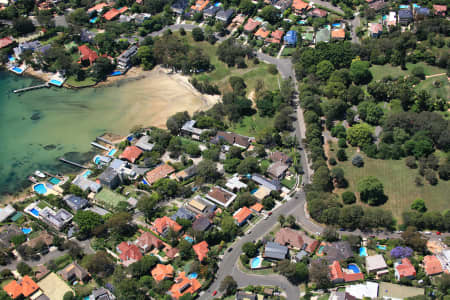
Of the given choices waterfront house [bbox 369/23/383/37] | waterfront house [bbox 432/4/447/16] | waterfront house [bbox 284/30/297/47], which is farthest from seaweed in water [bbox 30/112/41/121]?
waterfront house [bbox 432/4/447/16]

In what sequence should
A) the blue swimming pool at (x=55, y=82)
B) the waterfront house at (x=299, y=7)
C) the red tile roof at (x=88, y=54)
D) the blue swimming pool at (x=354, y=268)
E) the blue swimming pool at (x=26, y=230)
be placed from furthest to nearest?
1. the waterfront house at (x=299, y=7)
2. the red tile roof at (x=88, y=54)
3. the blue swimming pool at (x=55, y=82)
4. the blue swimming pool at (x=26, y=230)
5. the blue swimming pool at (x=354, y=268)

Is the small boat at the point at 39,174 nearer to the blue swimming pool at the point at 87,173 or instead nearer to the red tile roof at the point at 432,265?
the blue swimming pool at the point at 87,173

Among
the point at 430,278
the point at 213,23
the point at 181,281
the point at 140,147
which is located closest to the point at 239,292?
the point at 181,281

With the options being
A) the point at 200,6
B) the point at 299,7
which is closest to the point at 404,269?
the point at 299,7

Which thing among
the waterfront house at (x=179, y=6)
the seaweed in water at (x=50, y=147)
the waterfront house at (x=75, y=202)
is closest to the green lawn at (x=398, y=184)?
the waterfront house at (x=75, y=202)

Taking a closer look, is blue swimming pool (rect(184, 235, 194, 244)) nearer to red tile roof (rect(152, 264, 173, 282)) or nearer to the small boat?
red tile roof (rect(152, 264, 173, 282))

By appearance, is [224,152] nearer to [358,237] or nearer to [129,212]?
[129,212]

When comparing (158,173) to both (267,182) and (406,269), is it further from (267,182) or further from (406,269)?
(406,269)
